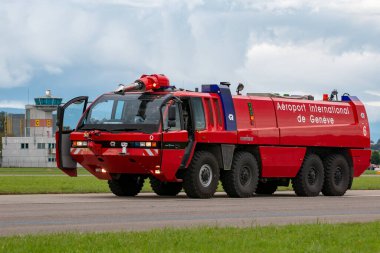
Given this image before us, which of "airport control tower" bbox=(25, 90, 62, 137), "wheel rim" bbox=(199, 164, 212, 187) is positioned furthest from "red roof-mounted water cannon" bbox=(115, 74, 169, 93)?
"airport control tower" bbox=(25, 90, 62, 137)

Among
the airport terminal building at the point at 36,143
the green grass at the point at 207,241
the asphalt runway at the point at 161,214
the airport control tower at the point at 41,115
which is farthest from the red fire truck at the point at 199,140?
the airport control tower at the point at 41,115

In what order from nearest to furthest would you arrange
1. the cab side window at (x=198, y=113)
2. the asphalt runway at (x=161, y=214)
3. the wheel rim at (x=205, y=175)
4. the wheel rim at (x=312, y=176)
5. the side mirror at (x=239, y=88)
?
the asphalt runway at (x=161, y=214) < the wheel rim at (x=205, y=175) < the cab side window at (x=198, y=113) < the side mirror at (x=239, y=88) < the wheel rim at (x=312, y=176)

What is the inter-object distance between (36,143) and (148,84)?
479ft

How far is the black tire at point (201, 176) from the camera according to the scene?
2453 cm

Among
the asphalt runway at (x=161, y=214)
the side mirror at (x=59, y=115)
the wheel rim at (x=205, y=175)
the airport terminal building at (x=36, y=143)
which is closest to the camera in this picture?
the asphalt runway at (x=161, y=214)

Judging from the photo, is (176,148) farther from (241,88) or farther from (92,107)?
(241,88)

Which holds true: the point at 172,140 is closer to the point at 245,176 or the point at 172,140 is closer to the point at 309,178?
the point at 245,176

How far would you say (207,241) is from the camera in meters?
12.7

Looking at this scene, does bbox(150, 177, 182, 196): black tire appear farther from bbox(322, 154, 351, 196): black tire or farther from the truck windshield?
bbox(322, 154, 351, 196): black tire

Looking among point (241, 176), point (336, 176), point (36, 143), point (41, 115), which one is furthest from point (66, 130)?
point (41, 115)

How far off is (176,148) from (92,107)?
8.01ft

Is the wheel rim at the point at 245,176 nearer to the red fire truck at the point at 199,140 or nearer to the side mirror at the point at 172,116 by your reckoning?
the red fire truck at the point at 199,140

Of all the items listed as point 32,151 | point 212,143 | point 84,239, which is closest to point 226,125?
point 212,143

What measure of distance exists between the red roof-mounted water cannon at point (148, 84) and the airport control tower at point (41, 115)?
149608 millimetres
